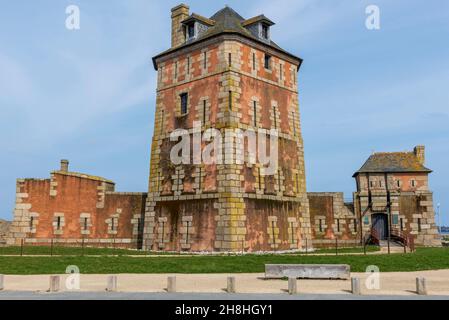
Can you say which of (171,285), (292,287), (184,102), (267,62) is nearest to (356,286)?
(292,287)

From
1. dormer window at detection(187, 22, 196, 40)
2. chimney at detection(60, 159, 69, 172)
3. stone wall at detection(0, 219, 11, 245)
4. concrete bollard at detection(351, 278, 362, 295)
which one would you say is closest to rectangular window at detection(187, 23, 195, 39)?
dormer window at detection(187, 22, 196, 40)

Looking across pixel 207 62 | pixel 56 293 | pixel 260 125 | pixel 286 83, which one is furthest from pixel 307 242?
pixel 56 293

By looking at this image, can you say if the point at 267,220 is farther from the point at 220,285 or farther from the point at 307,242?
the point at 220,285

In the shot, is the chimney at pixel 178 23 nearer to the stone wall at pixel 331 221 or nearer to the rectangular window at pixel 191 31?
the rectangular window at pixel 191 31

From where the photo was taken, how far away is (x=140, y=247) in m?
30.0

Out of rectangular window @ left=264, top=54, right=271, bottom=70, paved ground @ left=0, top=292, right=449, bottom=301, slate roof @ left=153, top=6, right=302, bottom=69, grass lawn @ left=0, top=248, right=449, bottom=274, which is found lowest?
paved ground @ left=0, top=292, right=449, bottom=301

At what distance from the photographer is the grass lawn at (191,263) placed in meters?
16.9

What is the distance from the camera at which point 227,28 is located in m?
27.8

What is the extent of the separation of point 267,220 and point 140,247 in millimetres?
9608

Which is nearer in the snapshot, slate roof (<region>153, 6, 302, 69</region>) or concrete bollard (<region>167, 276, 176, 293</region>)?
concrete bollard (<region>167, 276, 176, 293</region>)

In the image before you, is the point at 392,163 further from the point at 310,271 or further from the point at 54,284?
the point at 54,284

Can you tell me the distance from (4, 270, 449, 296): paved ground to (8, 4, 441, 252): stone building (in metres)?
9.17

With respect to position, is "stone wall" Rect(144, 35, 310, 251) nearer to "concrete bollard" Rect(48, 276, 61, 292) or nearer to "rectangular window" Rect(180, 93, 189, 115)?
"rectangular window" Rect(180, 93, 189, 115)

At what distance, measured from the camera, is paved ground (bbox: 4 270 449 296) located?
12000 millimetres
